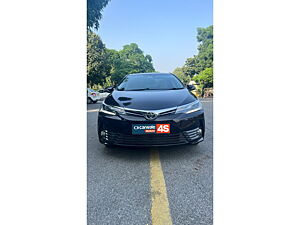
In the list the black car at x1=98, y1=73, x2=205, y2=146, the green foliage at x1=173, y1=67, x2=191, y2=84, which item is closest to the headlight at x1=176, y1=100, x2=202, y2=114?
the black car at x1=98, y1=73, x2=205, y2=146

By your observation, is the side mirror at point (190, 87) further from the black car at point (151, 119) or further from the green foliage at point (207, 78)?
the black car at point (151, 119)

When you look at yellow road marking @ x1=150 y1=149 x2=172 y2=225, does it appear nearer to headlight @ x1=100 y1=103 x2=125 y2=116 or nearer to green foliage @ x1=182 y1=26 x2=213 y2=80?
headlight @ x1=100 y1=103 x2=125 y2=116

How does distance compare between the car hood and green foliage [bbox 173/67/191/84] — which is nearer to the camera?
the car hood

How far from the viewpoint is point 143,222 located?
90 centimetres

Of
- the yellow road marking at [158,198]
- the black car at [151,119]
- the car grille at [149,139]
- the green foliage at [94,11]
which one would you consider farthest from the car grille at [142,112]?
the green foliage at [94,11]

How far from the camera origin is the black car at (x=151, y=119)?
58.9 inches

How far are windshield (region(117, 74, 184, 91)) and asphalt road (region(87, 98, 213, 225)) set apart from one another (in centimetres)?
50

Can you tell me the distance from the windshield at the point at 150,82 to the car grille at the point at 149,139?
66 centimetres

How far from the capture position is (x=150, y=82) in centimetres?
212

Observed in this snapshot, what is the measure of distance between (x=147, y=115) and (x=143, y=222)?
806 mm

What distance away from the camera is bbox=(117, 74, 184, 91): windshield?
6.62ft
